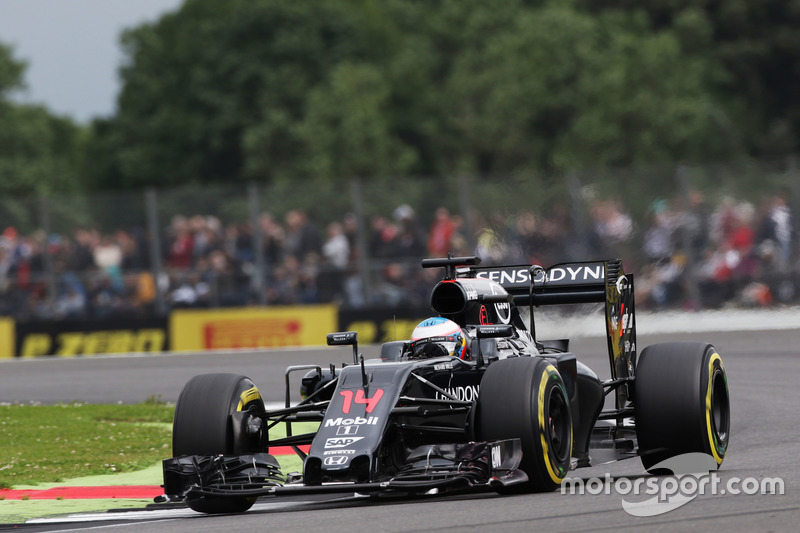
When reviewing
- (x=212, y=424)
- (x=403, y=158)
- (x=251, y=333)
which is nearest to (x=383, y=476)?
(x=212, y=424)

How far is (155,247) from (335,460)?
1626 cm

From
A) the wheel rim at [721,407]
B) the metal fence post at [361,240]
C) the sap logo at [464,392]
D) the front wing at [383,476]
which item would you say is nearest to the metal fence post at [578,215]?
the metal fence post at [361,240]

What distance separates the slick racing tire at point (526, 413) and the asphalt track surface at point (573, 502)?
160 millimetres

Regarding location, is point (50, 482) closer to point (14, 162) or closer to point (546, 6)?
point (14, 162)

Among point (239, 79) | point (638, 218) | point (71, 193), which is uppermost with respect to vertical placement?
point (239, 79)

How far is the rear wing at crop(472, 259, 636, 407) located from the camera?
10.0 metres

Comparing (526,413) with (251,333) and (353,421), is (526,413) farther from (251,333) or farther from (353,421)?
(251,333)

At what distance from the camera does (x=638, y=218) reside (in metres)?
21.1

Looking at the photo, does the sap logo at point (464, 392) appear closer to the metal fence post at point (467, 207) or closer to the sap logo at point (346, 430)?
the sap logo at point (346, 430)

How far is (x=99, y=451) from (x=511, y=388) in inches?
199

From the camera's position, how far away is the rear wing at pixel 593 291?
10.0 metres

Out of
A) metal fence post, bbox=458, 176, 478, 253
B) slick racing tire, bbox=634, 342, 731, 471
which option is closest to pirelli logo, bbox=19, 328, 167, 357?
metal fence post, bbox=458, 176, 478, 253

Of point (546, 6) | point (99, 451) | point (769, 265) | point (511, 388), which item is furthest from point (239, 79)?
point (511, 388)

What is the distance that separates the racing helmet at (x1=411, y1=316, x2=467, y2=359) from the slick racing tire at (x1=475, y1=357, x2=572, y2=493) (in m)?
0.73
